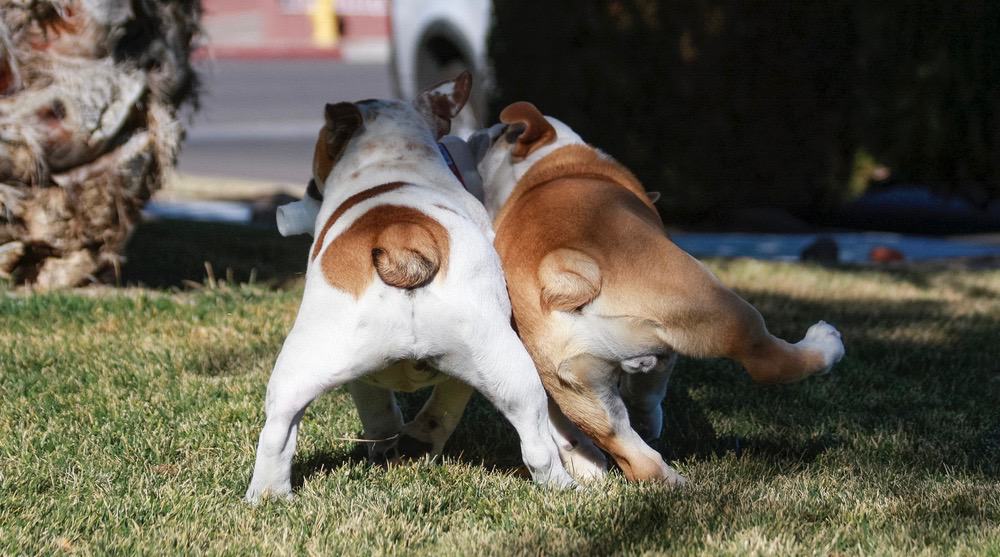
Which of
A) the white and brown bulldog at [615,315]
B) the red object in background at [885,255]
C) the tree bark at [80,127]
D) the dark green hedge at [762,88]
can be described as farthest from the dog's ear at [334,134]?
the red object in background at [885,255]

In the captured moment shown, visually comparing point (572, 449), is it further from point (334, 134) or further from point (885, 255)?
point (885, 255)

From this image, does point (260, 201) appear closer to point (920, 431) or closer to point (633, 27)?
point (633, 27)

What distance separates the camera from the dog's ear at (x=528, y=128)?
13.0 feet

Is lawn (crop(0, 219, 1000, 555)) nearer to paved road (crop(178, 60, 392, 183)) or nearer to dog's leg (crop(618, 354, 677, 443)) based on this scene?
dog's leg (crop(618, 354, 677, 443))

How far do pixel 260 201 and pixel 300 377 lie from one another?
24.2 feet

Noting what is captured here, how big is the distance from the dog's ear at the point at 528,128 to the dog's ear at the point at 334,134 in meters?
0.59

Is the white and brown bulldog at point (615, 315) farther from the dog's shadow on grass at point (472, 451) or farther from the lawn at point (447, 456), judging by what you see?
the dog's shadow on grass at point (472, 451)

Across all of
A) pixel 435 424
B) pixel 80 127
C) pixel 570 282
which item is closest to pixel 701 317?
pixel 570 282

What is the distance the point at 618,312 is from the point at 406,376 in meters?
0.61

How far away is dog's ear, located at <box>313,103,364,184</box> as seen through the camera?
354 cm

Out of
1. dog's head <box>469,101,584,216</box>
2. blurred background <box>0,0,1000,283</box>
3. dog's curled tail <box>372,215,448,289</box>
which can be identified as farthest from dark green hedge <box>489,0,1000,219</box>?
dog's curled tail <box>372,215,448,289</box>

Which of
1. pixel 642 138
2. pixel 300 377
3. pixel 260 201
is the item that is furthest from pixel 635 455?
pixel 260 201

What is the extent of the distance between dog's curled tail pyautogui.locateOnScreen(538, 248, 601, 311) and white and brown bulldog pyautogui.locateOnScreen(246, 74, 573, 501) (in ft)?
0.42

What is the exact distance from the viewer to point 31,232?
545 cm
